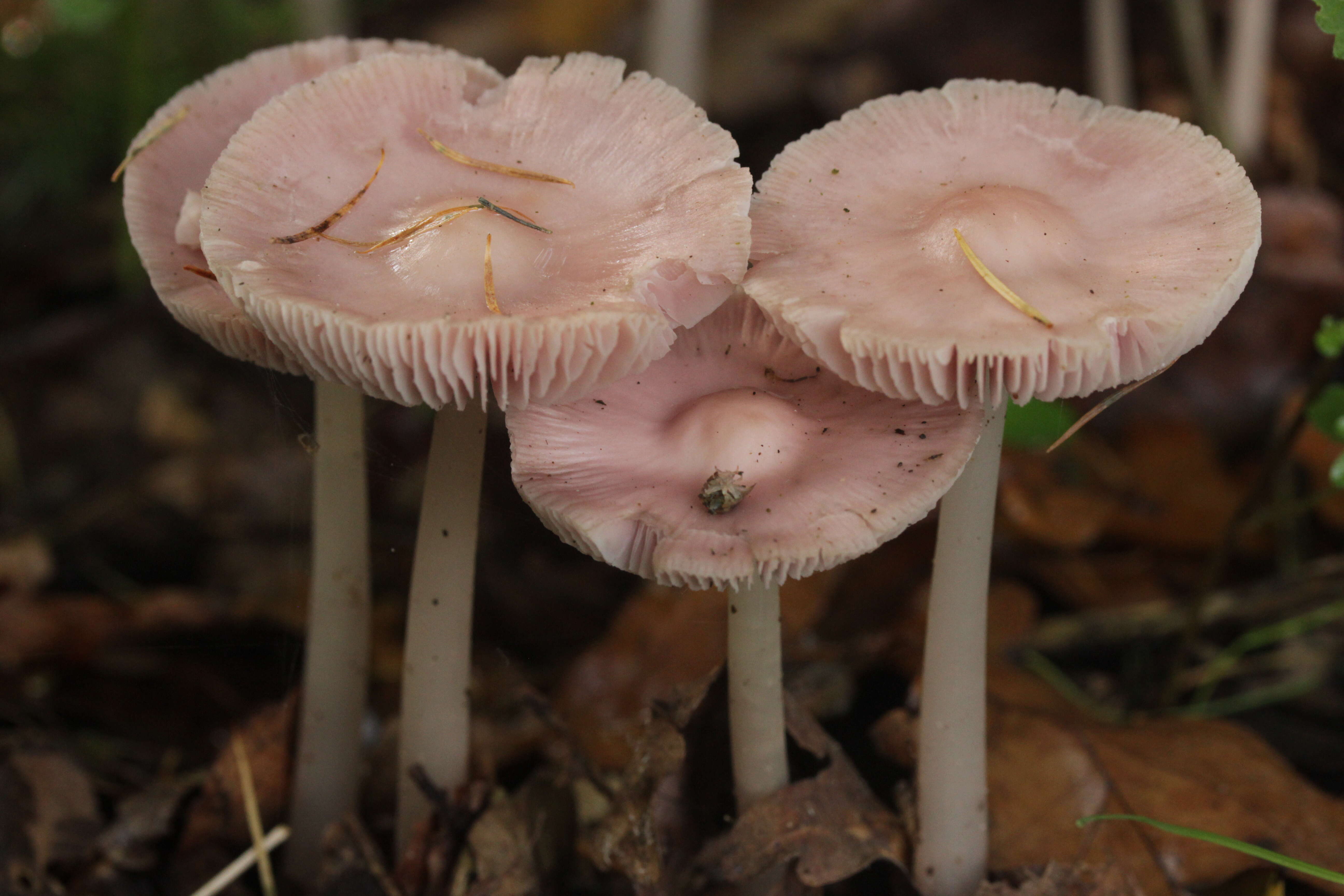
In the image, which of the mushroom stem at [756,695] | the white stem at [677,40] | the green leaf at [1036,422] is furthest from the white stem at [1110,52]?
the mushroom stem at [756,695]

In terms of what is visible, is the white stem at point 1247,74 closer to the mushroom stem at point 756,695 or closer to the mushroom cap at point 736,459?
the mushroom cap at point 736,459

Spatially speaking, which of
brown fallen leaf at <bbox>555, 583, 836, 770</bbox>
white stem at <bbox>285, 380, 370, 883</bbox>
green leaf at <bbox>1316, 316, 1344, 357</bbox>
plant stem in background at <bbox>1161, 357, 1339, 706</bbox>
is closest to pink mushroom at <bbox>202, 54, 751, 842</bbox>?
white stem at <bbox>285, 380, 370, 883</bbox>

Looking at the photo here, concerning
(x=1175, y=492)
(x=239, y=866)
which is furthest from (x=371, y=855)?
(x=1175, y=492)

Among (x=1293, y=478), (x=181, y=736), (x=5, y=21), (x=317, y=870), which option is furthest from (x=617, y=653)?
(x=5, y=21)

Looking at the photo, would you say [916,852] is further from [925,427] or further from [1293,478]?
[1293,478]

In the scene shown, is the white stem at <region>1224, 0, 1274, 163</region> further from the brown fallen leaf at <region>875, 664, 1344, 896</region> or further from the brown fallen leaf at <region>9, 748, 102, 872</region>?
the brown fallen leaf at <region>9, 748, 102, 872</region>

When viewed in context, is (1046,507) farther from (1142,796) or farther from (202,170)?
(202,170)
